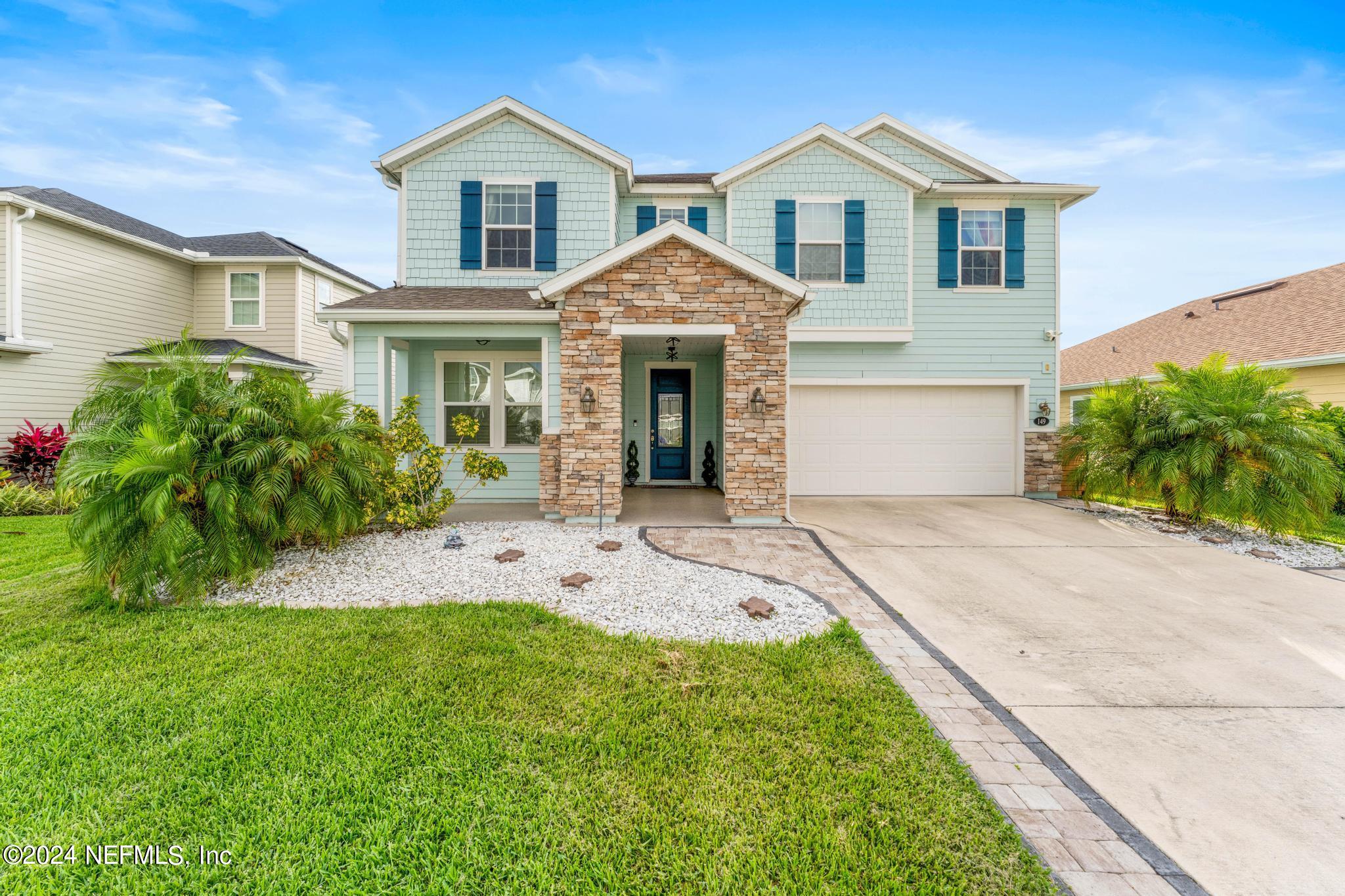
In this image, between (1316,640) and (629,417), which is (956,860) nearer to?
(1316,640)

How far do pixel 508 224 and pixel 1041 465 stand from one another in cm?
1091

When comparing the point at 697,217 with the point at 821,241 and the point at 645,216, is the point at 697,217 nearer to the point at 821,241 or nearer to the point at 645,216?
the point at 645,216

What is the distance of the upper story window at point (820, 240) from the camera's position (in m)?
10.2

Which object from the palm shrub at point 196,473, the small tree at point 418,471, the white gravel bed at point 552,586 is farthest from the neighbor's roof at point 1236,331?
the palm shrub at point 196,473

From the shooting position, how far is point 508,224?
9711mm

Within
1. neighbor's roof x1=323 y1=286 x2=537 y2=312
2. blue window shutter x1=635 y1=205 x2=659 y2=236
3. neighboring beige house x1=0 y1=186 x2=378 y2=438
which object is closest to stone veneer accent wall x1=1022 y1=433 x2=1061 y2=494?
blue window shutter x1=635 y1=205 x2=659 y2=236

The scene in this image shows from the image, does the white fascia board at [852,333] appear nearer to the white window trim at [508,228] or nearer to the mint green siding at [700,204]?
the mint green siding at [700,204]

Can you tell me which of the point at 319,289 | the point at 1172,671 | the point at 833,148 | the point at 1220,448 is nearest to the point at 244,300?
the point at 319,289

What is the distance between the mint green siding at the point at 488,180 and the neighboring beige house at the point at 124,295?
6.94 ft

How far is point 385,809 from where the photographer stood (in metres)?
2.25

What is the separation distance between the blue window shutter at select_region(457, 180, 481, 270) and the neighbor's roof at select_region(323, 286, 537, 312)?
48 centimetres

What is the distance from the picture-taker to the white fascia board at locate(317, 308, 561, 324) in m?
7.88

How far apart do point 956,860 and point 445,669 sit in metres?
2.85

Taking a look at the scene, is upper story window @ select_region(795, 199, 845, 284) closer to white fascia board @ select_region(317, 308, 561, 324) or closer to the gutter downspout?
white fascia board @ select_region(317, 308, 561, 324)
